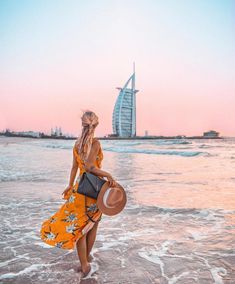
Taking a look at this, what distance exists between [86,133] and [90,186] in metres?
0.47

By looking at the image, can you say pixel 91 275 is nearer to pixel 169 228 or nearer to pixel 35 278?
pixel 35 278

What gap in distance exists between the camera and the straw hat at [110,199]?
2492 mm

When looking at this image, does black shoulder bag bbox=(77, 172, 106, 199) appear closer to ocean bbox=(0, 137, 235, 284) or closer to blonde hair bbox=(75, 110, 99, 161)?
blonde hair bbox=(75, 110, 99, 161)

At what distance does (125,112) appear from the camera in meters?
125

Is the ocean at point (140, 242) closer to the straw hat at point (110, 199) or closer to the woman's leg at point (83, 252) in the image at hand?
the woman's leg at point (83, 252)

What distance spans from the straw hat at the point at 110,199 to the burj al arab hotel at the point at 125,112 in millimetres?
119350

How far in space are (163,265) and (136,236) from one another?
2.78 ft

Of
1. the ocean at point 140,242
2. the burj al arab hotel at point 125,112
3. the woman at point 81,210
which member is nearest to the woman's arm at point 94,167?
the woman at point 81,210

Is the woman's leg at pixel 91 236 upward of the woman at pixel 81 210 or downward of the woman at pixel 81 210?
downward

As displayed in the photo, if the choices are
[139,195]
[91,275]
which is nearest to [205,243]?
[91,275]

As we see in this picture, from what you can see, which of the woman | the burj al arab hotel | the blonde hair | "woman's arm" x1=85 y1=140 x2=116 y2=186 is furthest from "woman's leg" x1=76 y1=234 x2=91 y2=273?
the burj al arab hotel

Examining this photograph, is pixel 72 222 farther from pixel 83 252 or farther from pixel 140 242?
pixel 140 242

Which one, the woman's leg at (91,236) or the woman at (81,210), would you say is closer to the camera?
the woman at (81,210)

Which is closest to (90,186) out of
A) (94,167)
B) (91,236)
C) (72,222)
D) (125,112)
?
(94,167)
